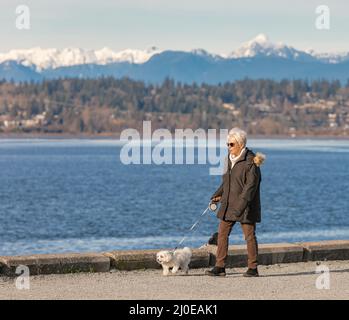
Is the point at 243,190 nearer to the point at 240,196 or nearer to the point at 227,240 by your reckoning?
the point at 240,196

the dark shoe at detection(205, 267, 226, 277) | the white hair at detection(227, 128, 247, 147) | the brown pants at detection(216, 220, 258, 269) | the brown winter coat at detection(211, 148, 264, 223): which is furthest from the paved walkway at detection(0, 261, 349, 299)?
the white hair at detection(227, 128, 247, 147)

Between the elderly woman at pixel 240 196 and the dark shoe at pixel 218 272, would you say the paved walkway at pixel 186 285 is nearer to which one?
the dark shoe at pixel 218 272

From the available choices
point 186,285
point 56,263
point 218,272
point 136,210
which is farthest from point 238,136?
point 136,210

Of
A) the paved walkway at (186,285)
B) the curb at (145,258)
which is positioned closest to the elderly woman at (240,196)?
the paved walkway at (186,285)

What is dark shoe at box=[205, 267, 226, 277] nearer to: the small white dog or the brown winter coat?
the small white dog

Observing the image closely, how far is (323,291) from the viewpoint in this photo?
11.8m

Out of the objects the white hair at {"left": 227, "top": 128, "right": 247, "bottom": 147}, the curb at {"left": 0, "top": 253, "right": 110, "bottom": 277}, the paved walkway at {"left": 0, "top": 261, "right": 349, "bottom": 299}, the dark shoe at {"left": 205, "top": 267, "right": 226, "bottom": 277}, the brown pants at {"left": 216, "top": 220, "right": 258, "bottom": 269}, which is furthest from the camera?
the dark shoe at {"left": 205, "top": 267, "right": 226, "bottom": 277}

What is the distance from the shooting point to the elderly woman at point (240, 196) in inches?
500

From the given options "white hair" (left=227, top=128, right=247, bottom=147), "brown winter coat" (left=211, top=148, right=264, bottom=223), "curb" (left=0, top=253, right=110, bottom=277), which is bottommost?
"curb" (left=0, top=253, right=110, bottom=277)

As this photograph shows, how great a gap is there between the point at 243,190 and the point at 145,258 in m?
2.05

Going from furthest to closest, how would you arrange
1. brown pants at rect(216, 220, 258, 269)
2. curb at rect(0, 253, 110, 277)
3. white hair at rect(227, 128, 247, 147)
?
1. curb at rect(0, 253, 110, 277)
2. brown pants at rect(216, 220, 258, 269)
3. white hair at rect(227, 128, 247, 147)

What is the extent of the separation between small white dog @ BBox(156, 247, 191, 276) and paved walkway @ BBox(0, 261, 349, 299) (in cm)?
12

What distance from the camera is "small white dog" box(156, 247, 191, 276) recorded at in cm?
1295
